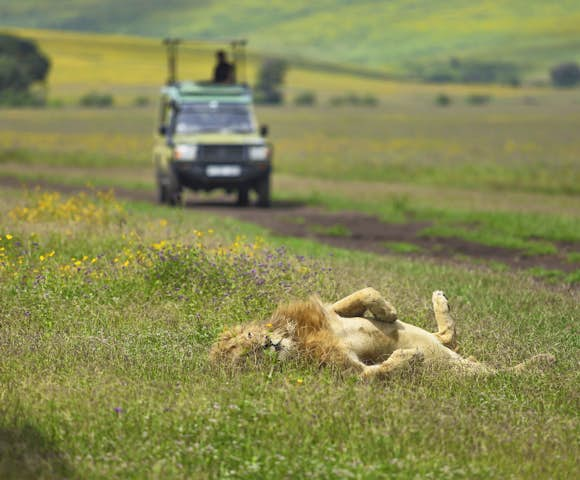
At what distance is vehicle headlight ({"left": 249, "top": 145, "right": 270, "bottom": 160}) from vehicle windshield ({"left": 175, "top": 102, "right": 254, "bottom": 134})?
0.89 meters

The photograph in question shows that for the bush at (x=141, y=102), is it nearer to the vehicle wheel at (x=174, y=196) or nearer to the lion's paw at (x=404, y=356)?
the vehicle wheel at (x=174, y=196)

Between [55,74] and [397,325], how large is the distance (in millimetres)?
128562

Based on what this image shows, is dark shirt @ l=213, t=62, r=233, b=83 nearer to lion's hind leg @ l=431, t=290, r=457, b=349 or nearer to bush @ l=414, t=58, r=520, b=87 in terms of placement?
lion's hind leg @ l=431, t=290, r=457, b=349

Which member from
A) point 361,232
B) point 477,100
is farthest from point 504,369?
point 477,100

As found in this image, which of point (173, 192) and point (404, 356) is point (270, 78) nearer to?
point (173, 192)

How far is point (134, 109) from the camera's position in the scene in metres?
90.4

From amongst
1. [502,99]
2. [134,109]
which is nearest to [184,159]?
[134,109]

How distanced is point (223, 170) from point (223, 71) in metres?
3.86

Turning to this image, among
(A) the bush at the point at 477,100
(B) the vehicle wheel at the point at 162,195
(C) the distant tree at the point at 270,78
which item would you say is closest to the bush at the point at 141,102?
(C) the distant tree at the point at 270,78

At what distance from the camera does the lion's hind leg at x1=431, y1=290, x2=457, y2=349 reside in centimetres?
723

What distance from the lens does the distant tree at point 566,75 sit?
16312 cm

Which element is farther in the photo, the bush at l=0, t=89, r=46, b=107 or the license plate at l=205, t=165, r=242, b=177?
the bush at l=0, t=89, r=46, b=107

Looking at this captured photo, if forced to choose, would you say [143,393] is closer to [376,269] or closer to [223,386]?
[223,386]

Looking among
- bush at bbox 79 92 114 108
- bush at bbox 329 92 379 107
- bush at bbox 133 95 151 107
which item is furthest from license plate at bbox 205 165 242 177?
bush at bbox 329 92 379 107
